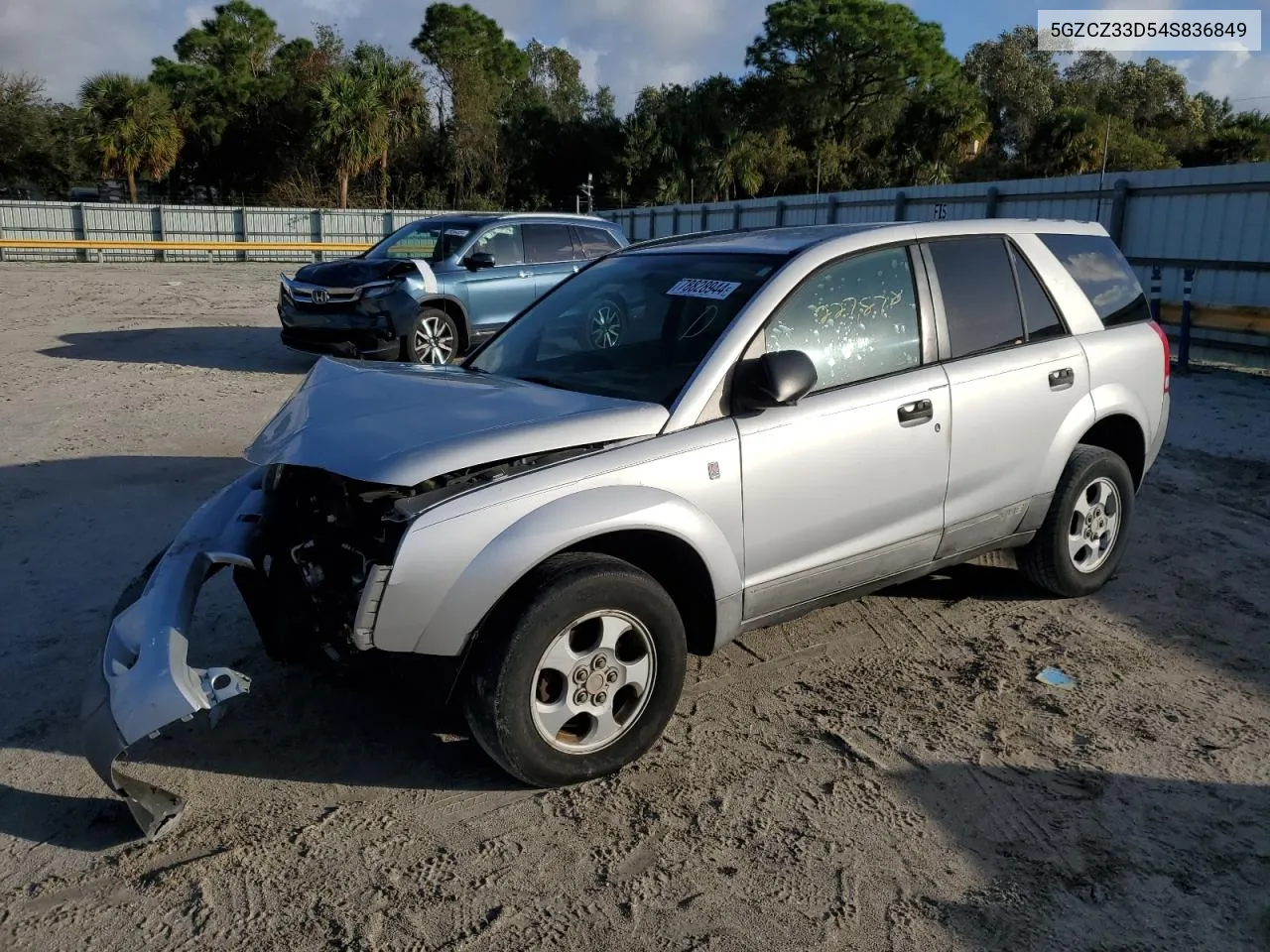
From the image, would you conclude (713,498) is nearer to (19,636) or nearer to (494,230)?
(19,636)

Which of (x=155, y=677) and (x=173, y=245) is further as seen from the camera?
(x=173, y=245)

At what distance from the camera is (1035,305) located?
492 centimetres

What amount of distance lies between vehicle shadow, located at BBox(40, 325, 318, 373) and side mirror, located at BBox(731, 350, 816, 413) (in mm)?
8771

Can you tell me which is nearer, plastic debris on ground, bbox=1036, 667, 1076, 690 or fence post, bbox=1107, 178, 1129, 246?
plastic debris on ground, bbox=1036, 667, 1076, 690

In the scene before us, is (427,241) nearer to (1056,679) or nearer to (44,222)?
(1056,679)

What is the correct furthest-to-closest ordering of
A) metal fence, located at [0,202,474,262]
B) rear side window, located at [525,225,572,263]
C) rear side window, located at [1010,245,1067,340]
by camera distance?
1. metal fence, located at [0,202,474,262]
2. rear side window, located at [525,225,572,263]
3. rear side window, located at [1010,245,1067,340]

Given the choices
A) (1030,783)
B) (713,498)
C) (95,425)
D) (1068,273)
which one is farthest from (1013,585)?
(95,425)

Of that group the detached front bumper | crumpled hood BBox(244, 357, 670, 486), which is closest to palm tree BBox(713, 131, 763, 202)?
crumpled hood BBox(244, 357, 670, 486)

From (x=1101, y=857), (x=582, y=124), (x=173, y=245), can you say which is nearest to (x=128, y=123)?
(x=173, y=245)

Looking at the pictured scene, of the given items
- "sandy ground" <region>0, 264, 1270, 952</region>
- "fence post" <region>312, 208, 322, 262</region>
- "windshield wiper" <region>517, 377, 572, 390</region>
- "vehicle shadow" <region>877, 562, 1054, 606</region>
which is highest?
"fence post" <region>312, 208, 322, 262</region>

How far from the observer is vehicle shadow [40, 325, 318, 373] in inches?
470

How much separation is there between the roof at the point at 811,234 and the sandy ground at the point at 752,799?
174 centimetres

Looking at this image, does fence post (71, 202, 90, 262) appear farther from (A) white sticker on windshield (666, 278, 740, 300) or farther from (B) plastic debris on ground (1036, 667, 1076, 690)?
(B) plastic debris on ground (1036, 667, 1076, 690)

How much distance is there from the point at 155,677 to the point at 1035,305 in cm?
400
